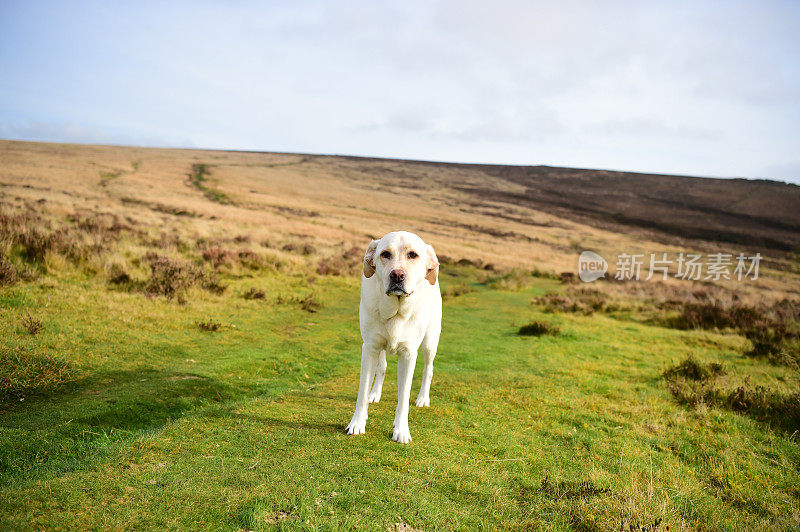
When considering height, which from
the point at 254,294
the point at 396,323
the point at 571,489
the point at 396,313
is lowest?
the point at 254,294

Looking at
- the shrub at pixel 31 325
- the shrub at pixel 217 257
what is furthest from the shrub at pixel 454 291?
the shrub at pixel 31 325

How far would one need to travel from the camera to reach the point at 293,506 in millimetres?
3488

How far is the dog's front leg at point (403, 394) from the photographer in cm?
495

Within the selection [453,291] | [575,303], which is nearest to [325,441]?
[453,291]

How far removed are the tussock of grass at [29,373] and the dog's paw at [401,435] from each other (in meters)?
4.40

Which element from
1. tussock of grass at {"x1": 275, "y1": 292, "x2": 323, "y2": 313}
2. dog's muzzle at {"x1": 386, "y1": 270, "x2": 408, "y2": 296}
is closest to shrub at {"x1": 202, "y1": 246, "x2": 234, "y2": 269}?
tussock of grass at {"x1": 275, "y1": 292, "x2": 323, "y2": 313}

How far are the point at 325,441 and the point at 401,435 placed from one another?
0.88 meters

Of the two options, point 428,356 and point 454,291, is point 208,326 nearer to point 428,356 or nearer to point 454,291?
point 428,356

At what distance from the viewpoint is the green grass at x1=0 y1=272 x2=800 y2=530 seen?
352 cm

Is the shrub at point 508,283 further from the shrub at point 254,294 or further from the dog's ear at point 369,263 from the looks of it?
the dog's ear at point 369,263

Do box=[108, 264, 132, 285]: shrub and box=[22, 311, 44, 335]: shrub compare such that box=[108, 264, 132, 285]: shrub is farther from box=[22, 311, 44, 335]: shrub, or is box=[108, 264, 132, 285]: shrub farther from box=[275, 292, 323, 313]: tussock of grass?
box=[22, 311, 44, 335]: shrub

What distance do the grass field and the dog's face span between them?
72.3 inches

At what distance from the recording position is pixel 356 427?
16.5ft

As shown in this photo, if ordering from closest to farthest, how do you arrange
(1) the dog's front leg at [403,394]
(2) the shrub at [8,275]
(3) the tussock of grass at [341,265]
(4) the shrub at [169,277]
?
(1) the dog's front leg at [403,394], (2) the shrub at [8,275], (4) the shrub at [169,277], (3) the tussock of grass at [341,265]
